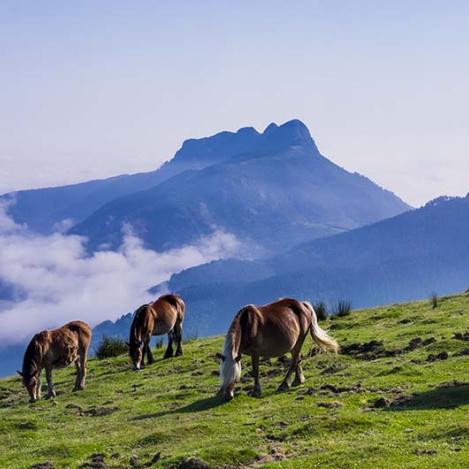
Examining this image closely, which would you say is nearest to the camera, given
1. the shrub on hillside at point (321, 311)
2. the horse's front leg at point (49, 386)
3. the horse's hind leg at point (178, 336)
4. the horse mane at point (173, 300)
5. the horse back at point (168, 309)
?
the horse's front leg at point (49, 386)

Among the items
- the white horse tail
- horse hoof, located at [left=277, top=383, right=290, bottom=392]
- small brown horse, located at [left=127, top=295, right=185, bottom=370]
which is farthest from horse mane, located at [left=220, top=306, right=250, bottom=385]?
small brown horse, located at [left=127, top=295, right=185, bottom=370]

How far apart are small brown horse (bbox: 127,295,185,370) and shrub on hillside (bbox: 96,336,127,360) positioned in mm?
3063

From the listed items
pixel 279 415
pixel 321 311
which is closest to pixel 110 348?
pixel 321 311

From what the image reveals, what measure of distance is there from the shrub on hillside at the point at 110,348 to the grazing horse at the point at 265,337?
535 inches

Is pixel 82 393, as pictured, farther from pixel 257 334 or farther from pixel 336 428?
pixel 336 428

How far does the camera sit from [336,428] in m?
14.7

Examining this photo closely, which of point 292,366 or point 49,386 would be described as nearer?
point 292,366

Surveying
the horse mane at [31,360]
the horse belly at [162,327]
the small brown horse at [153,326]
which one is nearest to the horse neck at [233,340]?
the horse mane at [31,360]

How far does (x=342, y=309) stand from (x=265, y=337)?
15344 mm

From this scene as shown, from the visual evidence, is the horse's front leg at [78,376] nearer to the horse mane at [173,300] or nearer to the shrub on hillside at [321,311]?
the horse mane at [173,300]

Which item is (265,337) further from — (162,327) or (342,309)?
(342,309)

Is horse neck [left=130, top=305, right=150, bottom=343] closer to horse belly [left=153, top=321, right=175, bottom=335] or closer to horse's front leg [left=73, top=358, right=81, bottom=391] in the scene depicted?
horse belly [left=153, top=321, right=175, bottom=335]

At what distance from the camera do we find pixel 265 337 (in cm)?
1928

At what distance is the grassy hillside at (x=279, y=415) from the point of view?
44.3ft
